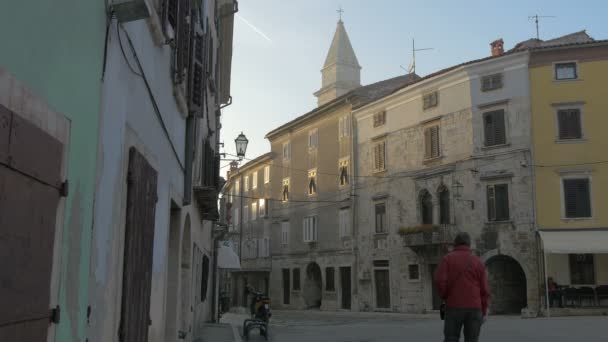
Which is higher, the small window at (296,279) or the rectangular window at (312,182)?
the rectangular window at (312,182)

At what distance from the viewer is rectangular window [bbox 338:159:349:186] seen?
125ft

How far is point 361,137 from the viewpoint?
1467 inches

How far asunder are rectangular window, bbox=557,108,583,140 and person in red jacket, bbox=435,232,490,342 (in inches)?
883

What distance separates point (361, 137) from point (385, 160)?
3.05 meters

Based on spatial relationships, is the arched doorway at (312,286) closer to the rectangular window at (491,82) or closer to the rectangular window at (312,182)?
the rectangular window at (312,182)

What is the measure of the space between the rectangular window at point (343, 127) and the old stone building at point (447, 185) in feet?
7.53

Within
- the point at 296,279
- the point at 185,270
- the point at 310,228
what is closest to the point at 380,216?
the point at 310,228

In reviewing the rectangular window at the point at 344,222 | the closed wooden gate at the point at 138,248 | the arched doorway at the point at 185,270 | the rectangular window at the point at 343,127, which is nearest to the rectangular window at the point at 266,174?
the rectangular window at the point at 343,127

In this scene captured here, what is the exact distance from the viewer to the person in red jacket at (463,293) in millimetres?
6945

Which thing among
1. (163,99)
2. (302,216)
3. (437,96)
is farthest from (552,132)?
(163,99)

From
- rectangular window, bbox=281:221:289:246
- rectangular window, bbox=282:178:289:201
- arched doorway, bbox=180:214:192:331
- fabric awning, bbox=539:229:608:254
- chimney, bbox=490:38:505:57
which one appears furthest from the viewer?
rectangular window, bbox=282:178:289:201

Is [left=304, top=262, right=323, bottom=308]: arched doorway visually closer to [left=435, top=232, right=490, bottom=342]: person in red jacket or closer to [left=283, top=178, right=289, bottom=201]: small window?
[left=283, top=178, right=289, bottom=201]: small window

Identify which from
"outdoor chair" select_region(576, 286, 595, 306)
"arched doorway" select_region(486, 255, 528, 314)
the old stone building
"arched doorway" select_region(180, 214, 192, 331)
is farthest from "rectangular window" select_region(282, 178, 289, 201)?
"arched doorway" select_region(180, 214, 192, 331)

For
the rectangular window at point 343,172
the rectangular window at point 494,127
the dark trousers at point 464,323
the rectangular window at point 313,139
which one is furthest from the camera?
the rectangular window at point 313,139
